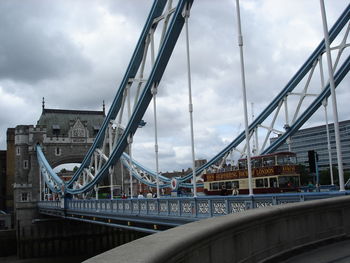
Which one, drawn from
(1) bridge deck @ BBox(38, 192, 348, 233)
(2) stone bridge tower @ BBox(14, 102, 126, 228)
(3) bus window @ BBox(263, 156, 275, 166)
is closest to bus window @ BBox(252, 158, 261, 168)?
(3) bus window @ BBox(263, 156, 275, 166)

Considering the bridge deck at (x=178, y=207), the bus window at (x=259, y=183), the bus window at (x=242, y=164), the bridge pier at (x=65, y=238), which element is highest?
the bus window at (x=242, y=164)

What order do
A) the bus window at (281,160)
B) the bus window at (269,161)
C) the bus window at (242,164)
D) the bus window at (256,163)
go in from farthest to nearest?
the bus window at (242,164)
the bus window at (256,163)
the bus window at (269,161)
the bus window at (281,160)

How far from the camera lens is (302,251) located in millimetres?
5883

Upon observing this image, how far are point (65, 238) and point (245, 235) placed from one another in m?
34.9

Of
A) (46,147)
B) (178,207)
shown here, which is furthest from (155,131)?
(46,147)

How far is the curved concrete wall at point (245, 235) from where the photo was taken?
300cm

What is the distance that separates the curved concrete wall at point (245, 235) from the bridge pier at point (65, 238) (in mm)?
30578

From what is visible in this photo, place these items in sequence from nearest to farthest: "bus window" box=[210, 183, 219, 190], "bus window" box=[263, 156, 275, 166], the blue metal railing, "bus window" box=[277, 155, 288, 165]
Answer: the blue metal railing → "bus window" box=[277, 155, 288, 165] → "bus window" box=[263, 156, 275, 166] → "bus window" box=[210, 183, 219, 190]

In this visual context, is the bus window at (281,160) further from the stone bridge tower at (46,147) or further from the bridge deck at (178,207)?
the stone bridge tower at (46,147)

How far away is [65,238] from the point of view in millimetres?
37125

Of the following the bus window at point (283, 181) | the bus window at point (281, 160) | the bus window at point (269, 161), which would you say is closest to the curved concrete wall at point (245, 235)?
the bus window at point (283, 181)

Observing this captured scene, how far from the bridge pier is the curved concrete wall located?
100 ft

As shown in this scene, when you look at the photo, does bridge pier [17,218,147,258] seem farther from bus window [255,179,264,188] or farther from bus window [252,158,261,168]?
bus window [255,179,264,188]

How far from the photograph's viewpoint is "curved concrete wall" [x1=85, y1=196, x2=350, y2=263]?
300cm
